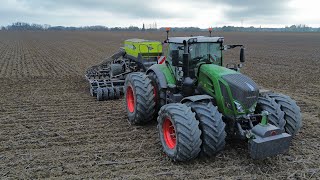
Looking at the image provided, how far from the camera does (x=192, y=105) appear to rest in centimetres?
568

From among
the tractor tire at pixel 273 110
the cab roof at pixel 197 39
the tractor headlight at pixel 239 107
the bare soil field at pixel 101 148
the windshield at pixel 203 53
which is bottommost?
the bare soil field at pixel 101 148

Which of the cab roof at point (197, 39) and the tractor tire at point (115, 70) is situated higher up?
the cab roof at point (197, 39)

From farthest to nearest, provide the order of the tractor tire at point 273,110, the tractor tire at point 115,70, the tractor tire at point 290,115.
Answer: the tractor tire at point 115,70, the tractor tire at point 290,115, the tractor tire at point 273,110

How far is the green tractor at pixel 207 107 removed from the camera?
5.18m

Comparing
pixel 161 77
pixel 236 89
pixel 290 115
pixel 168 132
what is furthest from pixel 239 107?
pixel 161 77

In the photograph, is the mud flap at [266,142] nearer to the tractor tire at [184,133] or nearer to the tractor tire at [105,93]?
the tractor tire at [184,133]

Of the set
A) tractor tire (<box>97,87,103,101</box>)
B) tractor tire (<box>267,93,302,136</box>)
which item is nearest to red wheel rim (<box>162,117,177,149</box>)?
tractor tire (<box>267,93,302,136</box>)

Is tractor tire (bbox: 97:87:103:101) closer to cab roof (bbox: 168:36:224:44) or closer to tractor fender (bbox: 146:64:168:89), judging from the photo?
tractor fender (bbox: 146:64:168:89)

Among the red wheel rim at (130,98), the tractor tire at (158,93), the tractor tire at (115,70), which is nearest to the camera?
the tractor tire at (158,93)

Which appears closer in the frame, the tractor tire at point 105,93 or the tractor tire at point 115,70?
the tractor tire at point 105,93

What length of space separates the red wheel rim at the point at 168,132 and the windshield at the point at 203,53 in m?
1.42

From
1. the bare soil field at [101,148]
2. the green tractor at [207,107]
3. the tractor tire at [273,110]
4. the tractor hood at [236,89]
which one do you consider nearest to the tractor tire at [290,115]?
the green tractor at [207,107]

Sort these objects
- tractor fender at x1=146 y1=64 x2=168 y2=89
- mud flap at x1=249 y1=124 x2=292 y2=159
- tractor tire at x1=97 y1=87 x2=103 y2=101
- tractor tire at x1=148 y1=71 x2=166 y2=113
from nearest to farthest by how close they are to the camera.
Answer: mud flap at x1=249 y1=124 x2=292 y2=159
tractor fender at x1=146 y1=64 x2=168 y2=89
tractor tire at x1=148 y1=71 x2=166 y2=113
tractor tire at x1=97 y1=87 x2=103 y2=101

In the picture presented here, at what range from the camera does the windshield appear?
6607 millimetres
